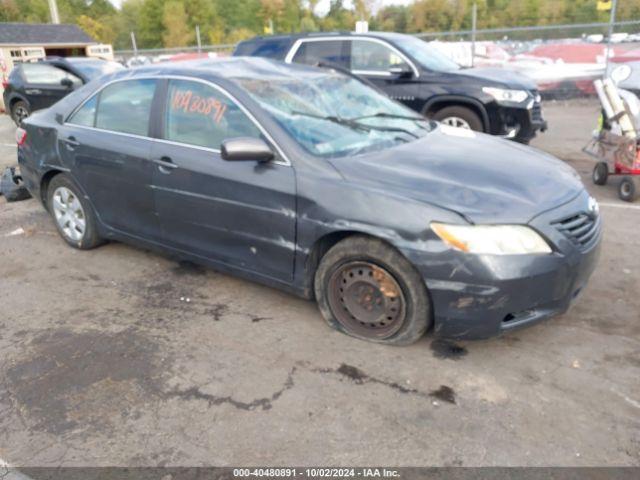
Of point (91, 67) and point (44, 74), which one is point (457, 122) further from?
point (44, 74)

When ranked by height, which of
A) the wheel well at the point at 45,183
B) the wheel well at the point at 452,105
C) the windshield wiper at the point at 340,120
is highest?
the windshield wiper at the point at 340,120

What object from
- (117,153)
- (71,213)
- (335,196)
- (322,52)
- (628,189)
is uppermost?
(322,52)

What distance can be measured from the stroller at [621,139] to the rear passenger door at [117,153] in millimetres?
4831

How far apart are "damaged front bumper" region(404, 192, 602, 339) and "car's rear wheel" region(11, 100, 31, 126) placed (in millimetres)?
12154

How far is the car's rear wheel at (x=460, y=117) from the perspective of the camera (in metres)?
7.78

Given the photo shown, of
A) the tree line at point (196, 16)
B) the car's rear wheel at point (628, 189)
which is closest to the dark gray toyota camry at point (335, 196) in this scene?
the car's rear wheel at point (628, 189)

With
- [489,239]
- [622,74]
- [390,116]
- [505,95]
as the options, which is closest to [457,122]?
[505,95]

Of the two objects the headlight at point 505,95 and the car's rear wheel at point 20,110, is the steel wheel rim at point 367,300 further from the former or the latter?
the car's rear wheel at point 20,110

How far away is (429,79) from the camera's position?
312 inches

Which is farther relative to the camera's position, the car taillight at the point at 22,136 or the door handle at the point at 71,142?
the car taillight at the point at 22,136

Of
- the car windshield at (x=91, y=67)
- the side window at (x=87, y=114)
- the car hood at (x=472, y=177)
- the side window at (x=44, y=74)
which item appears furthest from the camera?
the side window at (x=44, y=74)

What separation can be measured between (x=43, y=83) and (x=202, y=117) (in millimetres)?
10026

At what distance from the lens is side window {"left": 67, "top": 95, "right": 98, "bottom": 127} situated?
4.66 m

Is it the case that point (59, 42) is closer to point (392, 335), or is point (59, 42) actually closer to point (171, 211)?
point (171, 211)
